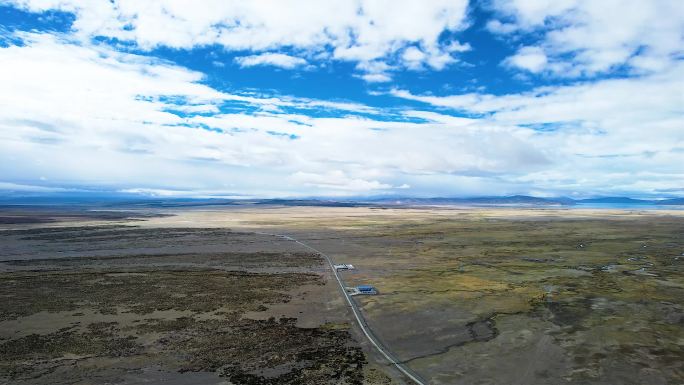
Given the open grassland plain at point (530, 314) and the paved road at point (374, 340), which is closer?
the paved road at point (374, 340)

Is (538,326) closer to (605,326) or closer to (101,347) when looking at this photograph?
(605,326)

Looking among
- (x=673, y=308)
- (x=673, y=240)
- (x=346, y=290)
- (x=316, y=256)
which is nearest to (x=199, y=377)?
(x=346, y=290)

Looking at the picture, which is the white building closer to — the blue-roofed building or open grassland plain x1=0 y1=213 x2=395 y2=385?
open grassland plain x1=0 y1=213 x2=395 y2=385

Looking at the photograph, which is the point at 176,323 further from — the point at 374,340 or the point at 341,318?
the point at 374,340

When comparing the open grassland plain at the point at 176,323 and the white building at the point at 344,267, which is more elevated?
the white building at the point at 344,267

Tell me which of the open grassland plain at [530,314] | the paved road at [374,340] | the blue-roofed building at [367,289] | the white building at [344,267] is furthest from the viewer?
the white building at [344,267]

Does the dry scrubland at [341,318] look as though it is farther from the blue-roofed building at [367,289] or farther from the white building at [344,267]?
the white building at [344,267]

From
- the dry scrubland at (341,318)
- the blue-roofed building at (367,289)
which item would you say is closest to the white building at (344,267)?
the dry scrubland at (341,318)

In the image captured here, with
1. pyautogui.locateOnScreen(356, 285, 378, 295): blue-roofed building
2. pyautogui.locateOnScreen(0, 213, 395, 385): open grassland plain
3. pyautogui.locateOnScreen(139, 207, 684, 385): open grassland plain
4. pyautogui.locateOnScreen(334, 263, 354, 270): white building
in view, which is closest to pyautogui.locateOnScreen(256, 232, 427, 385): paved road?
pyautogui.locateOnScreen(139, 207, 684, 385): open grassland plain
